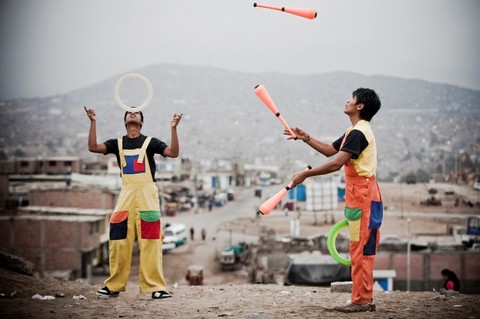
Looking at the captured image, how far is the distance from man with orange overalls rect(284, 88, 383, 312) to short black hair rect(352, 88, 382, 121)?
0.13 m

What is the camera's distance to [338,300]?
6727 mm

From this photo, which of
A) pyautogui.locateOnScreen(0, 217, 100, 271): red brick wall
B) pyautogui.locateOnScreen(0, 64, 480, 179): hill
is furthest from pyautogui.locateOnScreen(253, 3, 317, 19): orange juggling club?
pyautogui.locateOnScreen(0, 64, 480, 179): hill

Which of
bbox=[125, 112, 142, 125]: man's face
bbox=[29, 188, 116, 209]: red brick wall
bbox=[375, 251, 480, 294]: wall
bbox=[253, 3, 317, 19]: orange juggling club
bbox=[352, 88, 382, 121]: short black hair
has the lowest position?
bbox=[375, 251, 480, 294]: wall

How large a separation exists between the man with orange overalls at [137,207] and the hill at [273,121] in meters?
60.0

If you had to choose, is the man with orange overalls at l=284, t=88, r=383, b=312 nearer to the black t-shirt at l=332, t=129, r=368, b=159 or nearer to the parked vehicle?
the black t-shirt at l=332, t=129, r=368, b=159

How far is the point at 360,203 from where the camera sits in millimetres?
5520

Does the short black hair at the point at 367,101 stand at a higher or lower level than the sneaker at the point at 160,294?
higher

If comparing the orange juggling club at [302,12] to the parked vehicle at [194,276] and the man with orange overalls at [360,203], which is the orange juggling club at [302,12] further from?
the parked vehicle at [194,276]

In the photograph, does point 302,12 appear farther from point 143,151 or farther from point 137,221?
point 137,221

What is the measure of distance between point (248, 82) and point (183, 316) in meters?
143

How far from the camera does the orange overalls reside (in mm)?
5473

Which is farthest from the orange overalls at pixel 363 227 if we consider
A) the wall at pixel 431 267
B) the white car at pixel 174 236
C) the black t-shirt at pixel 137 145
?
A: the white car at pixel 174 236

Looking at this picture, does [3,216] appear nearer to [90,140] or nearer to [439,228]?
[90,140]

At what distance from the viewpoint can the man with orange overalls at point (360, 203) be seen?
546 centimetres
